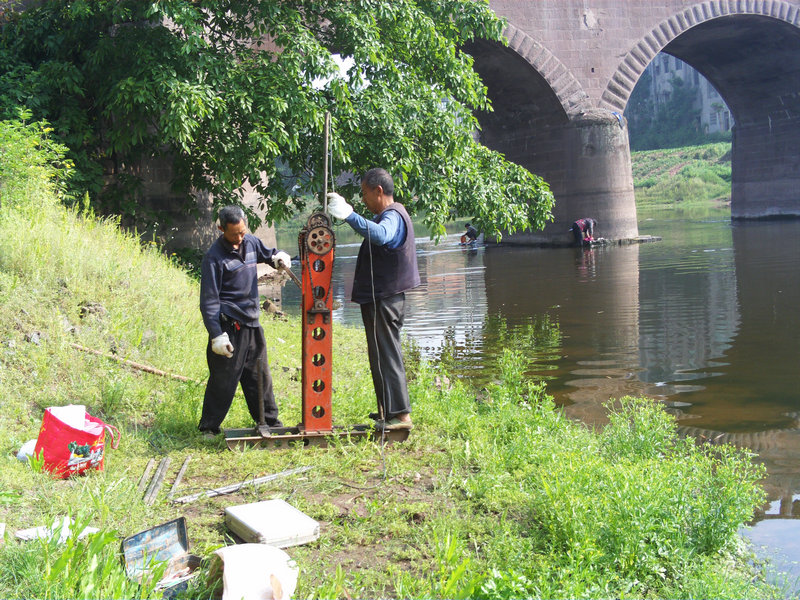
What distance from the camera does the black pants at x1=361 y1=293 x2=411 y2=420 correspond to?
5.20 m

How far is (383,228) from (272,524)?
2.03m

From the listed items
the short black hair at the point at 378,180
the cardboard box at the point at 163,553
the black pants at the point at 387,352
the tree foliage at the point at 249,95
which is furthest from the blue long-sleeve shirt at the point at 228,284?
the tree foliage at the point at 249,95

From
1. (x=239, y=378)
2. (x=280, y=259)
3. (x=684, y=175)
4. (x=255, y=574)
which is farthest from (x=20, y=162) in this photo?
(x=684, y=175)

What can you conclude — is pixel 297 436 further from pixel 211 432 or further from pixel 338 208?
pixel 338 208

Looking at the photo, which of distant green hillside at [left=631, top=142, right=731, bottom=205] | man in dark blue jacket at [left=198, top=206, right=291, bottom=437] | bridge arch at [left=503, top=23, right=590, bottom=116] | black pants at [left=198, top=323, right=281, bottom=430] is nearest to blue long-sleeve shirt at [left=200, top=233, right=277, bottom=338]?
man in dark blue jacket at [left=198, top=206, right=291, bottom=437]

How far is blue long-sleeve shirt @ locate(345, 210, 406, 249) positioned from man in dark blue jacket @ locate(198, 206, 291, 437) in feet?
2.80

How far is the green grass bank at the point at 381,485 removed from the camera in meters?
3.38

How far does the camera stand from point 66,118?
35.4 ft

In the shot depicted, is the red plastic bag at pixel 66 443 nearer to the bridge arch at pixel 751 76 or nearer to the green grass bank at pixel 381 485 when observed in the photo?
the green grass bank at pixel 381 485

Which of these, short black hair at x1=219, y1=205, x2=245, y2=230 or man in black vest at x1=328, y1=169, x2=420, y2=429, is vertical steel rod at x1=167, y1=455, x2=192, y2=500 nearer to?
man in black vest at x1=328, y1=169, x2=420, y2=429

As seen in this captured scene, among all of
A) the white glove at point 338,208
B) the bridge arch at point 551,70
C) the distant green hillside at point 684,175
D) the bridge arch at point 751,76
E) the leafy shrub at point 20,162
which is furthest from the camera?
the distant green hillside at point 684,175

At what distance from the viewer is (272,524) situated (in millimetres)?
3664

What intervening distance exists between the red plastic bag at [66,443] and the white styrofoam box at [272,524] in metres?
1.17

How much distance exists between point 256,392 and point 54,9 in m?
8.33
